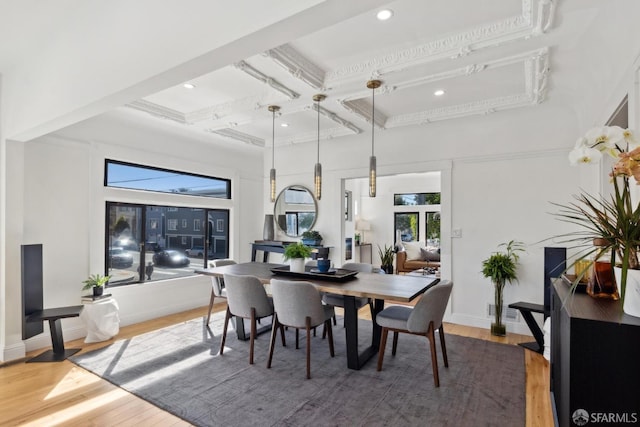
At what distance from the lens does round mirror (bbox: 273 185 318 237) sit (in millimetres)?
5746

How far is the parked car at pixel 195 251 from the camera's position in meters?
5.45

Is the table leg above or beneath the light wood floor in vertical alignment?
above

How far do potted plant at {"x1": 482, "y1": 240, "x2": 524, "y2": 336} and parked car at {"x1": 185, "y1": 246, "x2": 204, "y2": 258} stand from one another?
14.0 ft

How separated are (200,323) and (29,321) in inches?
69.2

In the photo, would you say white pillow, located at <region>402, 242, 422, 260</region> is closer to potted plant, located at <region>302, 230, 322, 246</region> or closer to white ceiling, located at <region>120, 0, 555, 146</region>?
potted plant, located at <region>302, 230, 322, 246</region>

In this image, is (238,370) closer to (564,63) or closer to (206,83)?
(206,83)

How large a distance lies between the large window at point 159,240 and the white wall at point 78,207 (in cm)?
15

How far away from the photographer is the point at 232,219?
19.8 feet

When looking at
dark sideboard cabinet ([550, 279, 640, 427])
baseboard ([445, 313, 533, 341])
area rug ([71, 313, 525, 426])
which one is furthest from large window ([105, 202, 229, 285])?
dark sideboard cabinet ([550, 279, 640, 427])

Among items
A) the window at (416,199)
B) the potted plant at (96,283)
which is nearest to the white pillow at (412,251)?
the window at (416,199)

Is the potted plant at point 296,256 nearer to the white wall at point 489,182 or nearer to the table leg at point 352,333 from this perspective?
the table leg at point 352,333

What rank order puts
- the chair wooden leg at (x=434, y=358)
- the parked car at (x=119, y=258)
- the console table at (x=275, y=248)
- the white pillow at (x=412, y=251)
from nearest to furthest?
the chair wooden leg at (x=434, y=358) → the parked car at (x=119, y=258) → the console table at (x=275, y=248) → the white pillow at (x=412, y=251)

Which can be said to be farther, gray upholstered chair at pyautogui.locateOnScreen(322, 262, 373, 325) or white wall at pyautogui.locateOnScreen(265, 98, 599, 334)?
white wall at pyautogui.locateOnScreen(265, 98, 599, 334)

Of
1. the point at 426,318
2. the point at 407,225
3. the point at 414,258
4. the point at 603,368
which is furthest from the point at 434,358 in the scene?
the point at 407,225
